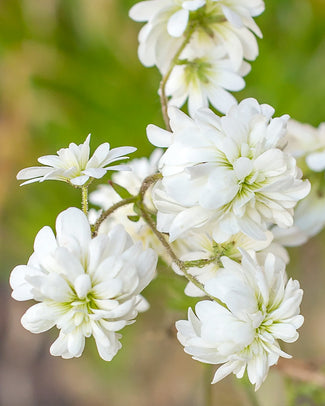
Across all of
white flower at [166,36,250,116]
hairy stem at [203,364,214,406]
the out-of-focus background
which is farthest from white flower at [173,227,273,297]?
the out-of-focus background

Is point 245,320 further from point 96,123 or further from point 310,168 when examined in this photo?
point 96,123

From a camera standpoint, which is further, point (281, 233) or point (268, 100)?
point (268, 100)

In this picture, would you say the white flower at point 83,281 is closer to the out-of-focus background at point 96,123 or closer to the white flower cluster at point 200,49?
the white flower cluster at point 200,49

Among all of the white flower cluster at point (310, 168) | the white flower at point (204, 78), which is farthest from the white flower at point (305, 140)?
the white flower at point (204, 78)

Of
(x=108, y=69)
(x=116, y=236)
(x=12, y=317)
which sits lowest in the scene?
(x=12, y=317)

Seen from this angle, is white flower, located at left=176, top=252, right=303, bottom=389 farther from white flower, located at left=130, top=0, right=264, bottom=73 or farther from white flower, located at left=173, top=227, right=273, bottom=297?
white flower, located at left=130, top=0, right=264, bottom=73

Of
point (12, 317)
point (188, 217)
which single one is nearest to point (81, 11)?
point (12, 317)

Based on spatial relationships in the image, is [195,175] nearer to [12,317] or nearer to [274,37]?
[274,37]
